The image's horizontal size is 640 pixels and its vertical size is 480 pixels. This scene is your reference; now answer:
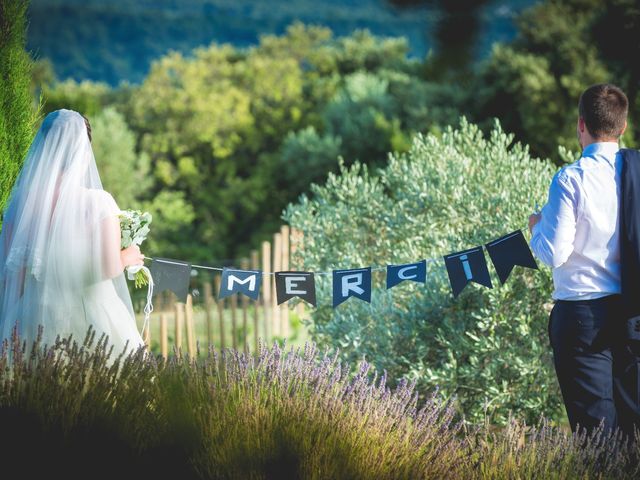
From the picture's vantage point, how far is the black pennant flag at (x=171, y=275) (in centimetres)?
487

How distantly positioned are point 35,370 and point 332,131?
1927cm

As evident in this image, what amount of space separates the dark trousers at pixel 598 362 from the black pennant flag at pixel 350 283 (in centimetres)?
148

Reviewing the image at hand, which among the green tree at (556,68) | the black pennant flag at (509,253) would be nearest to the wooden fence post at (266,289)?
the black pennant flag at (509,253)

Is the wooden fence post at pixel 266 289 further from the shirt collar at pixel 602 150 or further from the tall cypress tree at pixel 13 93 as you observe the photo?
the shirt collar at pixel 602 150

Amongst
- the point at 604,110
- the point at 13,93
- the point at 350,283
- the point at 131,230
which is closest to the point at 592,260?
the point at 604,110

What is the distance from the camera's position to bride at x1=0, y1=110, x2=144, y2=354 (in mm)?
3898

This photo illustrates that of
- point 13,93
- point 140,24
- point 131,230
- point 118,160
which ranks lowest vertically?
point 131,230

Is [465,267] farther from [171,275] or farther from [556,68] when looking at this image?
[556,68]

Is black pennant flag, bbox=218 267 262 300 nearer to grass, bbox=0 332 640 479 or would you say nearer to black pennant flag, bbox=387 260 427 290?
black pennant flag, bbox=387 260 427 290

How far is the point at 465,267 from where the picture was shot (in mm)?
4602

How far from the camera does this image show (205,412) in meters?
3.14

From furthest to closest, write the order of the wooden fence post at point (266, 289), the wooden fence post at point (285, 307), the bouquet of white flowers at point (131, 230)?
the wooden fence post at point (285, 307) → the wooden fence post at point (266, 289) → the bouquet of white flowers at point (131, 230)

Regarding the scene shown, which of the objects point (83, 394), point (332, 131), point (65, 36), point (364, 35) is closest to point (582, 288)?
point (83, 394)

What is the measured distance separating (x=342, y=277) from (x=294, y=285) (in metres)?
0.31
